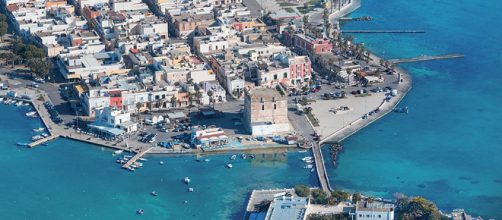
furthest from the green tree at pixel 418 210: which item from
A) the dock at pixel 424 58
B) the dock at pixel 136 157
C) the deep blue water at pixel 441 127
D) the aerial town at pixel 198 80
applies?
the dock at pixel 424 58

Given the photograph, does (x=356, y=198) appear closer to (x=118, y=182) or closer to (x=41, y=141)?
(x=118, y=182)

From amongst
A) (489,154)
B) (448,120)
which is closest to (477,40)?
(448,120)

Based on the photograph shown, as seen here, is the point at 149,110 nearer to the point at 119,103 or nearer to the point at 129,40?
the point at 119,103

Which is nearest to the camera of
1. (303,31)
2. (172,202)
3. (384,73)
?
(172,202)

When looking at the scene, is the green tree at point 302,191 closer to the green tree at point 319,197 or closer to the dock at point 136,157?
the green tree at point 319,197

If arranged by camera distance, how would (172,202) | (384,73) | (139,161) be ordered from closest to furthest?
(172,202), (139,161), (384,73)

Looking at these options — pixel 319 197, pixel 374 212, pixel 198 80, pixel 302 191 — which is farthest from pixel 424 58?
pixel 374 212

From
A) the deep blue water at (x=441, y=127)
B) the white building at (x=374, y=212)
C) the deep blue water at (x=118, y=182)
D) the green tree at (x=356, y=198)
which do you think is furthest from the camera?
the deep blue water at (x=441, y=127)
